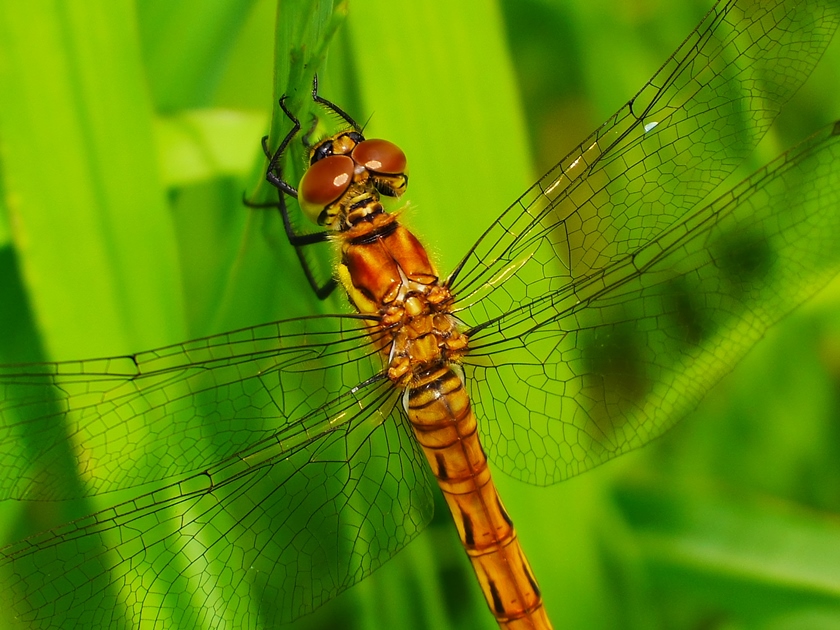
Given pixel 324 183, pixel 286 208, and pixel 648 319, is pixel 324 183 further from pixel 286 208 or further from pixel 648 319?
pixel 648 319

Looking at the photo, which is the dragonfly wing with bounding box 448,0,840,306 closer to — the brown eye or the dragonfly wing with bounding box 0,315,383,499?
the brown eye

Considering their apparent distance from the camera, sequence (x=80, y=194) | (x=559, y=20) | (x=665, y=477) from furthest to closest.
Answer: (x=559, y=20), (x=665, y=477), (x=80, y=194)

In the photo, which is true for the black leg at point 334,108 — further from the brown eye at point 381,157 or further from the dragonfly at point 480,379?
the dragonfly at point 480,379

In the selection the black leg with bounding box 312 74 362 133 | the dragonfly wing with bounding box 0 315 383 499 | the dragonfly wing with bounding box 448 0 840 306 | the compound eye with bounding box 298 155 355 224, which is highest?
the black leg with bounding box 312 74 362 133

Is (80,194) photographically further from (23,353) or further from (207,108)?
(207,108)

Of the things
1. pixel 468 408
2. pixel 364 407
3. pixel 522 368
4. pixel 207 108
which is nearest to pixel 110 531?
pixel 364 407

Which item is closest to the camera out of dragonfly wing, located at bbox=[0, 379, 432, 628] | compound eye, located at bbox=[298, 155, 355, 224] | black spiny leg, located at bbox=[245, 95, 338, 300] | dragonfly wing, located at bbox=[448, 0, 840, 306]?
dragonfly wing, located at bbox=[0, 379, 432, 628]

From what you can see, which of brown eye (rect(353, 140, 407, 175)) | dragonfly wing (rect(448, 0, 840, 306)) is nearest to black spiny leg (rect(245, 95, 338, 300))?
brown eye (rect(353, 140, 407, 175))
